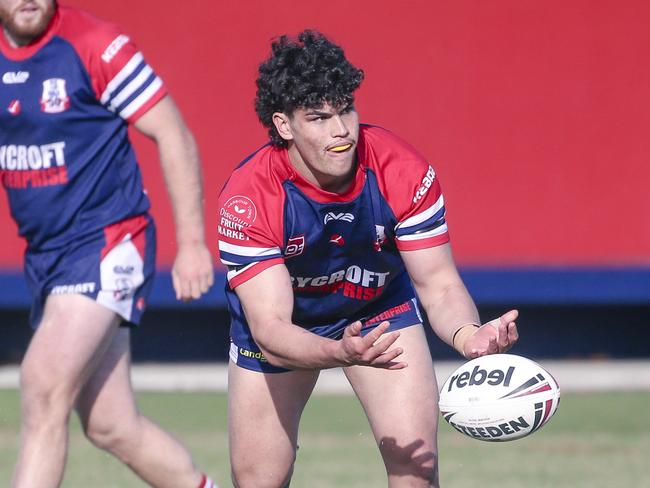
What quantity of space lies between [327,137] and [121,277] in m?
1.24

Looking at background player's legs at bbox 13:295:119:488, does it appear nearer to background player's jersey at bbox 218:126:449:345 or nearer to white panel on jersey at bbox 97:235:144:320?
white panel on jersey at bbox 97:235:144:320

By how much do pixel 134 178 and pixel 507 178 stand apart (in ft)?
15.9

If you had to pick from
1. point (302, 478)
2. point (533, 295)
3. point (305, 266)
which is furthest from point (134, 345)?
point (305, 266)

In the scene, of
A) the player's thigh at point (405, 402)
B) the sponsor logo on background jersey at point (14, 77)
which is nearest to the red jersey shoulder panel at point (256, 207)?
the player's thigh at point (405, 402)

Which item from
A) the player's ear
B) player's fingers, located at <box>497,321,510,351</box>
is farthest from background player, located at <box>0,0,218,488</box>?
player's fingers, located at <box>497,321,510,351</box>

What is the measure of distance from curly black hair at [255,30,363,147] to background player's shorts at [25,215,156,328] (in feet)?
2.97

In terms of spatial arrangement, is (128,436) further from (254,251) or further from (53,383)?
(254,251)

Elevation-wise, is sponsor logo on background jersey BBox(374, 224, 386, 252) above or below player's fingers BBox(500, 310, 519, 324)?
above

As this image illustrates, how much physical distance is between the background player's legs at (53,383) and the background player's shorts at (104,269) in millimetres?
105

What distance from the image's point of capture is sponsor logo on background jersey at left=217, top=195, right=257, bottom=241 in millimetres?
4492

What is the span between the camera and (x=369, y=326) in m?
4.91

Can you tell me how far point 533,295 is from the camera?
31.7ft

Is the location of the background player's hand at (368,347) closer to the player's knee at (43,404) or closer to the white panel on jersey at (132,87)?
the player's knee at (43,404)

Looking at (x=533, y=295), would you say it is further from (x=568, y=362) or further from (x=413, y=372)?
(x=413, y=372)
